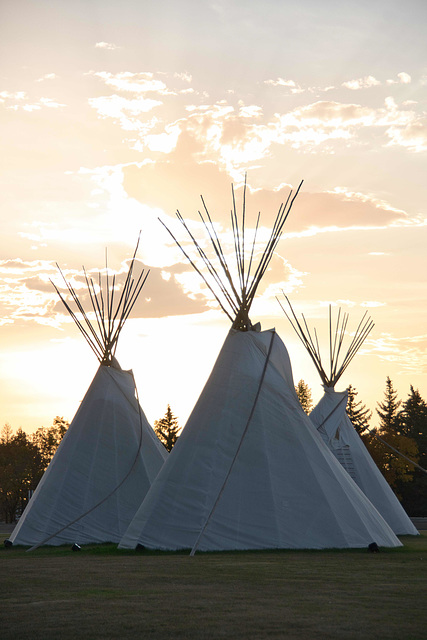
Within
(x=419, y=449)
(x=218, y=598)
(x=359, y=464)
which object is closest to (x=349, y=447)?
(x=359, y=464)

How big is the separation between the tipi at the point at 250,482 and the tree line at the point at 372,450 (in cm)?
2177

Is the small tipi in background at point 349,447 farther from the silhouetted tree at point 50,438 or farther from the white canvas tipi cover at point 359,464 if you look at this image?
the silhouetted tree at point 50,438

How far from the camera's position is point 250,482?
43.3 feet

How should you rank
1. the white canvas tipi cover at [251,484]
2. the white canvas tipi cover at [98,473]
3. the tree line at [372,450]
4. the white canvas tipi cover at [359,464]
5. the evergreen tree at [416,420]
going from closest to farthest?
1. the white canvas tipi cover at [251,484]
2. the white canvas tipi cover at [98,473]
3. the white canvas tipi cover at [359,464]
4. the tree line at [372,450]
5. the evergreen tree at [416,420]

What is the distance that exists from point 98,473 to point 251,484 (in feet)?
21.0

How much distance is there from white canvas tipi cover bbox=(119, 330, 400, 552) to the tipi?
0.02 metres

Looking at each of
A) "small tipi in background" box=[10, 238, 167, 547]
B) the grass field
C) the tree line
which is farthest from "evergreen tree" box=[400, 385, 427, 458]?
the grass field

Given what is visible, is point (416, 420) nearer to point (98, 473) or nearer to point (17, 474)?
point (17, 474)

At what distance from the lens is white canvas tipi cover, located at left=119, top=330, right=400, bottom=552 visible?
12797 mm

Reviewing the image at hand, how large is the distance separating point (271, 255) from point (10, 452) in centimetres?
4042

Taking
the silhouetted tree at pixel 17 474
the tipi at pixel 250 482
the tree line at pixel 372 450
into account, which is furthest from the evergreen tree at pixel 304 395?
the tipi at pixel 250 482

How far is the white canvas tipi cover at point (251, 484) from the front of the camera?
42.0ft

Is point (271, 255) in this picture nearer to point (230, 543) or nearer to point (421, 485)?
point (230, 543)

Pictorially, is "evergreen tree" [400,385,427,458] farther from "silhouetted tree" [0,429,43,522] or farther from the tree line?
"silhouetted tree" [0,429,43,522]
